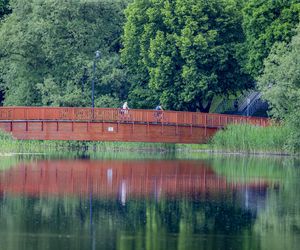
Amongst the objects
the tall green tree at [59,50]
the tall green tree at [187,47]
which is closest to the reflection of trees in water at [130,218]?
the tall green tree at [187,47]

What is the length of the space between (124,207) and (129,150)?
133 ft

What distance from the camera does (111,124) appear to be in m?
77.4

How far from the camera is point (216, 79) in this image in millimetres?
83625

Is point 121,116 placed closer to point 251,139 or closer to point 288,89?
point 251,139

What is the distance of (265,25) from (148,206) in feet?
132

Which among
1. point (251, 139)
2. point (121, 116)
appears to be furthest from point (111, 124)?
point (251, 139)

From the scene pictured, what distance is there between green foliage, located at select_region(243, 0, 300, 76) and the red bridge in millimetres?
4935

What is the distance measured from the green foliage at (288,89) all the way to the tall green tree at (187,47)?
13510 millimetres

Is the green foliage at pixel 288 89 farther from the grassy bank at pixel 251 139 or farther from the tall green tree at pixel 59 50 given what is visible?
the tall green tree at pixel 59 50

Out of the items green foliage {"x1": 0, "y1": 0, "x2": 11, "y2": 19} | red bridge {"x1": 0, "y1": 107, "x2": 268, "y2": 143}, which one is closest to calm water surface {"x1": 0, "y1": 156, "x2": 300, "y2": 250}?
red bridge {"x1": 0, "y1": 107, "x2": 268, "y2": 143}

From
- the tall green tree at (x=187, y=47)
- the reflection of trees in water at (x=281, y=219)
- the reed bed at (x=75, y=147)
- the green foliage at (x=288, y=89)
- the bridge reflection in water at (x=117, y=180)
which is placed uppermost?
the tall green tree at (x=187, y=47)

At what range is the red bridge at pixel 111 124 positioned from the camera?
76.2 meters

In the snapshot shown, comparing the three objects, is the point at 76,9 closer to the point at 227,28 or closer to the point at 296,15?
the point at 227,28

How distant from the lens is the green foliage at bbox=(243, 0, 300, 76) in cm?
7788
